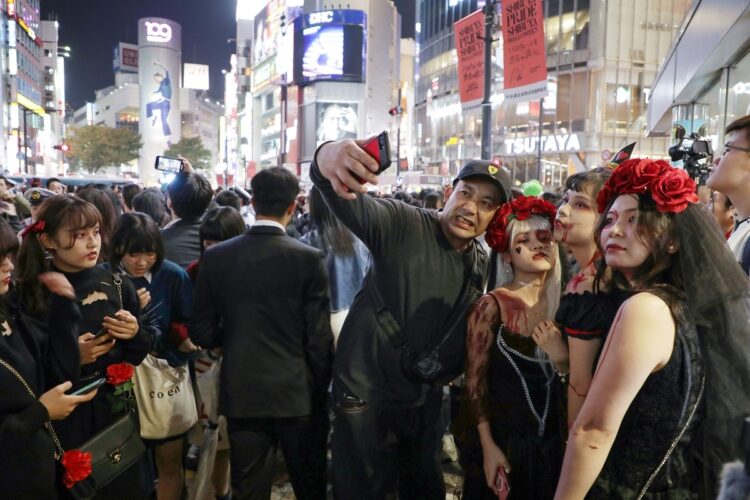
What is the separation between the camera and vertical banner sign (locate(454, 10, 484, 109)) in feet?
38.5

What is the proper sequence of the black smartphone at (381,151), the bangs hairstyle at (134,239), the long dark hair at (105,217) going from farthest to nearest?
the long dark hair at (105,217) → the bangs hairstyle at (134,239) → the black smartphone at (381,151)

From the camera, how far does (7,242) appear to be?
2508 mm

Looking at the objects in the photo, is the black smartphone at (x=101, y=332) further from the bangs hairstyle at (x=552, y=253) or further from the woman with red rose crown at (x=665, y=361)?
the woman with red rose crown at (x=665, y=361)

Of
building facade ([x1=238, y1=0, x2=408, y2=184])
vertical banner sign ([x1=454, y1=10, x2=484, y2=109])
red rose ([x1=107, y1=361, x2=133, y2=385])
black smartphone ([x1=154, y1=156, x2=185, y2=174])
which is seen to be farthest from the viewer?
building facade ([x1=238, y1=0, x2=408, y2=184])

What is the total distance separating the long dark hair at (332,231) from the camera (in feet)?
14.9

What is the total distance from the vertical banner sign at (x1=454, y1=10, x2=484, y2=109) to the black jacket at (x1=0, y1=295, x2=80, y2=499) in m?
10.3

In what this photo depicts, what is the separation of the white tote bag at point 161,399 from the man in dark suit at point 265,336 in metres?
0.39

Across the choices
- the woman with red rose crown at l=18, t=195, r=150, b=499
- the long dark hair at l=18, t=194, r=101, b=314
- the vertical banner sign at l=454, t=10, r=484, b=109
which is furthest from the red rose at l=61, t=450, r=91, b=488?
the vertical banner sign at l=454, t=10, r=484, b=109

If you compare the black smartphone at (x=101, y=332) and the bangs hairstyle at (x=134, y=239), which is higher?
the bangs hairstyle at (x=134, y=239)

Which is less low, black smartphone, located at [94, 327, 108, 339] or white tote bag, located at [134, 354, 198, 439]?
black smartphone, located at [94, 327, 108, 339]

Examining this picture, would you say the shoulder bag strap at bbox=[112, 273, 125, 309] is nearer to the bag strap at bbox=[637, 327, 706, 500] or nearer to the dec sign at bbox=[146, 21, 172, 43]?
the bag strap at bbox=[637, 327, 706, 500]

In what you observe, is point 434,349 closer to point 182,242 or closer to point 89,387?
point 89,387

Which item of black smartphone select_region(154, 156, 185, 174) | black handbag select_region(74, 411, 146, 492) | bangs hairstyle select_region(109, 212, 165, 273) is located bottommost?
black handbag select_region(74, 411, 146, 492)

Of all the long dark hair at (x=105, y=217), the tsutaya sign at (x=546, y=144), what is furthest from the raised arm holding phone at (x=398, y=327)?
the tsutaya sign at (x=546, y=144)
